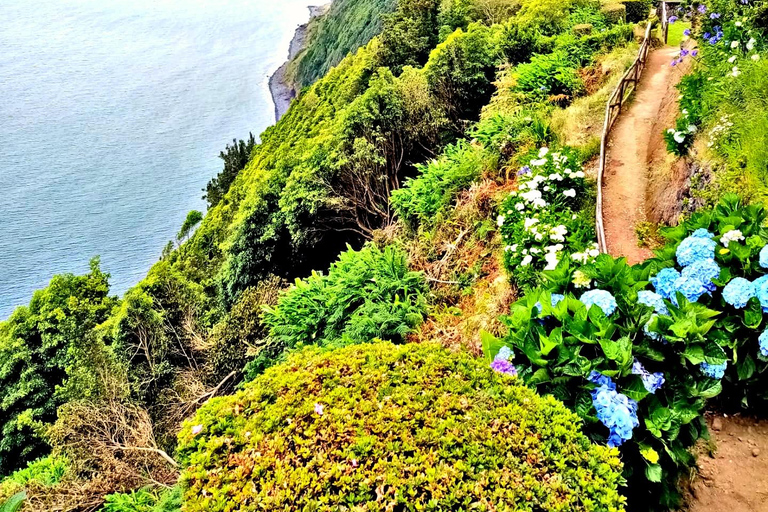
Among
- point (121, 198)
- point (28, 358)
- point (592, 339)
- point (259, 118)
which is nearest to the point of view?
Result: point (592, 339)

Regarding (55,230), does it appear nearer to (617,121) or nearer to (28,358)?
(28,358)

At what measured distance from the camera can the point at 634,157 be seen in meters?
10.3

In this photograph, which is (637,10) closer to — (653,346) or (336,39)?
(653,346)

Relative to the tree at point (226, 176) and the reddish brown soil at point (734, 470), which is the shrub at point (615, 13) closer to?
the reddish brown soil at point (734, 470)

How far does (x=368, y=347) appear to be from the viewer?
489 cm

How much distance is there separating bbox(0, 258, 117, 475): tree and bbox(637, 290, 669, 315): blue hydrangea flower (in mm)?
24212

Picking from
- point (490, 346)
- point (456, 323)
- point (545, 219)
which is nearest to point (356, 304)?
point (456, 323)

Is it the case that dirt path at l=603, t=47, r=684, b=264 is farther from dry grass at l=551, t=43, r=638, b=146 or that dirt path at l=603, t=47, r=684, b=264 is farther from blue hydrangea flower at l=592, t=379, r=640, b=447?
blue hydrangea flower at l=592, t=379, r=640, b=447

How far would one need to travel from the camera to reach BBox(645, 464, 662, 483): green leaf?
3938 mm

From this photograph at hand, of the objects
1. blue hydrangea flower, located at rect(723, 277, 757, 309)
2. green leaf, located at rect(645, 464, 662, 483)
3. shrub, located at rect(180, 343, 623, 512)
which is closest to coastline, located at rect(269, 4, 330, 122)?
shrub, located at rect(180, 343, 623, 512)

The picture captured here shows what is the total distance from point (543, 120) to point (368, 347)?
8721 mm

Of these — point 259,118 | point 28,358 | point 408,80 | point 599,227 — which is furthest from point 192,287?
point 259,118

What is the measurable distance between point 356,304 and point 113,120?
56232 mm

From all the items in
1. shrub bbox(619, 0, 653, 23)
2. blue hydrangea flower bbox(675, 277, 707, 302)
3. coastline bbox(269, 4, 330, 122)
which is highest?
coastline bbox(269, 4, 330, 122)
